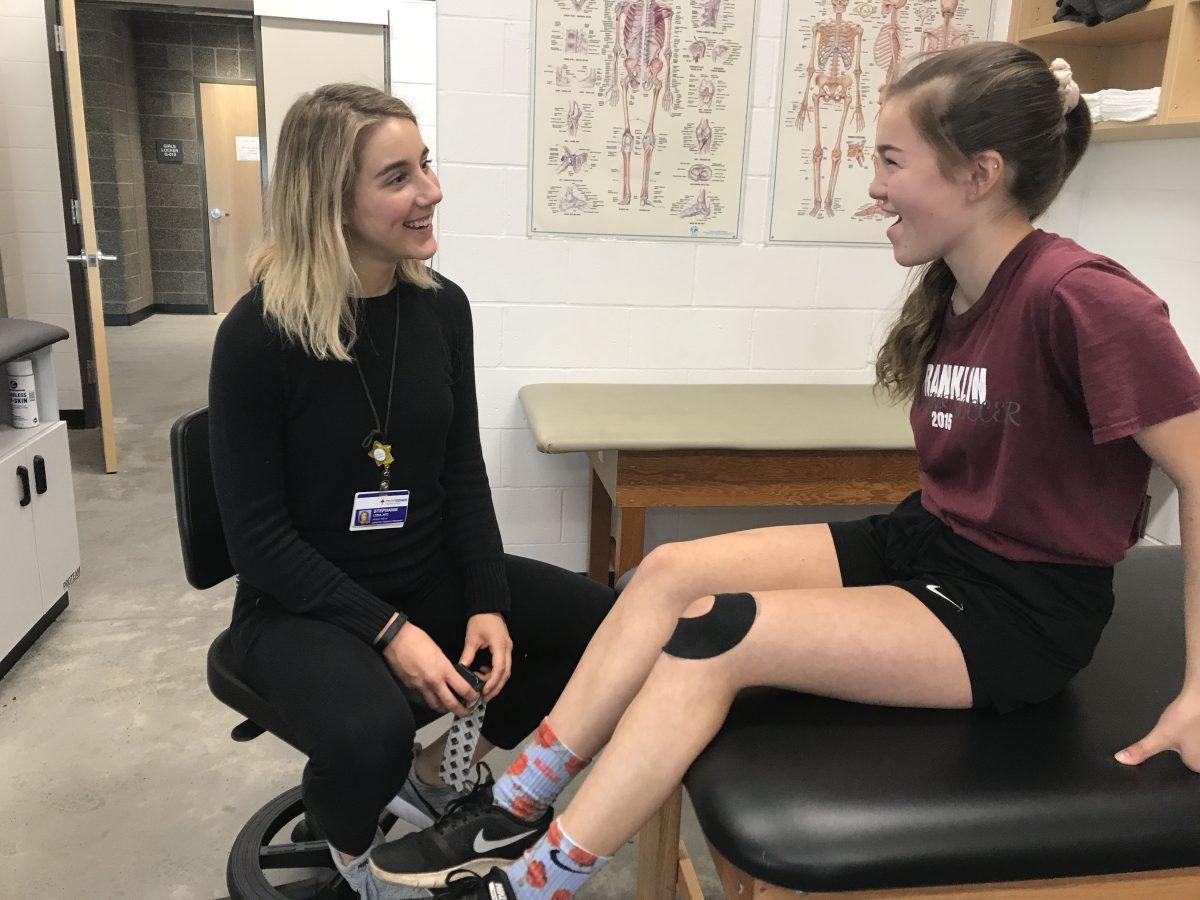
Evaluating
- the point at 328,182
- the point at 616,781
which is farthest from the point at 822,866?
the point at 328,182

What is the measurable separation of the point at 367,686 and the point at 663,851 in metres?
0.49

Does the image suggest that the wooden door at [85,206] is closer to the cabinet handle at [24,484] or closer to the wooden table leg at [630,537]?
the cabinet handle at [24,484]

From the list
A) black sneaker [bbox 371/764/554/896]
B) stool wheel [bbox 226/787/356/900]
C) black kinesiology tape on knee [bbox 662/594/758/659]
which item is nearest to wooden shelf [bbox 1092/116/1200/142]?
black kinesiology tape on knee [bbox 662/594/758/659]

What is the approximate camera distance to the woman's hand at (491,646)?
4.70ft

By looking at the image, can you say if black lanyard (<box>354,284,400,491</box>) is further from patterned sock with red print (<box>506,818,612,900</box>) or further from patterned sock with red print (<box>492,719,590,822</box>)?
patterned sock with red print (<box>506,818,612,900</box>)

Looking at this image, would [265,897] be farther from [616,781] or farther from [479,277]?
[479,277]

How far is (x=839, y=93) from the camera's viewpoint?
9.06 ft

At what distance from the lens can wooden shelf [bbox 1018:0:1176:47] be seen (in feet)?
7.47

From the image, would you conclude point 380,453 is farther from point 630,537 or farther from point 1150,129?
point 1150,129

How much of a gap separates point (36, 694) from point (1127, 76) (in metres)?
3.28

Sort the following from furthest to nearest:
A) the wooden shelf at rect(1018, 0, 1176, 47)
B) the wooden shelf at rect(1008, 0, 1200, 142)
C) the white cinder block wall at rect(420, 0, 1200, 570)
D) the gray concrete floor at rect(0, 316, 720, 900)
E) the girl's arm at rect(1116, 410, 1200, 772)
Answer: the white cinder block wall at rect(420, 0, 1200, 570)
the wooden shelf at rect(1018, 0, 1176, 47)
the wooden shelf at rect(1008, 0, 1200, 142)
the gray concrete floor at rect(0, 316, 720, 900)
the girl's arm at rect(1116, 410, 1200, 772)

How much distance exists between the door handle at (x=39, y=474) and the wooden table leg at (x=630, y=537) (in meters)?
1.49

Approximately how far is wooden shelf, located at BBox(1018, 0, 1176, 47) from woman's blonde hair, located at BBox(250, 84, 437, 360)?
1.93 meters

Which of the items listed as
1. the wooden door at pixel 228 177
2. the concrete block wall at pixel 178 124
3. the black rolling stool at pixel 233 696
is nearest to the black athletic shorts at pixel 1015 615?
the black rolling stool at pixel 233 696
